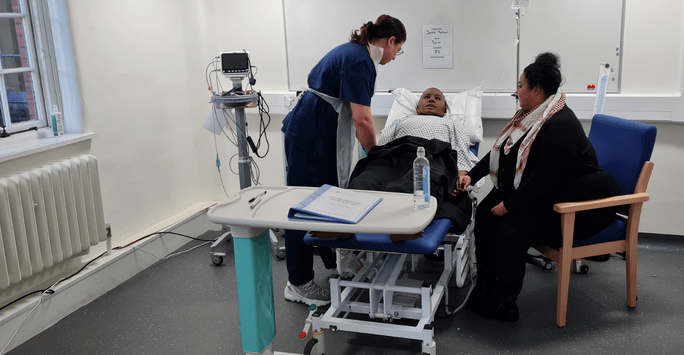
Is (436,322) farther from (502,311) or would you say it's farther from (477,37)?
(477,37)

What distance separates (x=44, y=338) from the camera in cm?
276

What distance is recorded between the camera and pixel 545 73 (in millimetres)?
2629

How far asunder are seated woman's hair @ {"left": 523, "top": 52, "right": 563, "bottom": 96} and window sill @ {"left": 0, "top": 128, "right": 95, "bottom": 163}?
236cm

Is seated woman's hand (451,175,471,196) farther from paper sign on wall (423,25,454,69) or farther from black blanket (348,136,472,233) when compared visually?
paper sign on wall (423,25,454,69)

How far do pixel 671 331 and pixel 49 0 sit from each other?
11.4ft

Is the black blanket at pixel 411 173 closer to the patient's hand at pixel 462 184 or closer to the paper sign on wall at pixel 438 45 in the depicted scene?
the patient's hand at pixel 462 184

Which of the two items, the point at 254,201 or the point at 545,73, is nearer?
the point at 254,201

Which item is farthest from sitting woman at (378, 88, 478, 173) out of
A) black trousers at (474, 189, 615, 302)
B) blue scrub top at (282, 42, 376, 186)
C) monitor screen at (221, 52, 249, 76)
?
monitor screen at (221, 52, 249, 76)

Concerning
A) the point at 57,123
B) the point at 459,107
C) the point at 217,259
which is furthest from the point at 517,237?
the point at 57,123

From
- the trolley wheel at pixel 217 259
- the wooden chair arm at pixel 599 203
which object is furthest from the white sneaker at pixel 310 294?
the wooden chair arm at pixel 599 203

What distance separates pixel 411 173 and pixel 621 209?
1.02 meters

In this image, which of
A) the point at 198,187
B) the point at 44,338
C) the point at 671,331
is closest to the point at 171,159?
the point at 198,187

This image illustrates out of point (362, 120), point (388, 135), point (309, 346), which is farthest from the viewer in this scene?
point (388, 135)

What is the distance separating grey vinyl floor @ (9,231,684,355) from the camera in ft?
8.34
